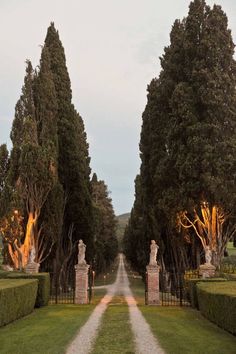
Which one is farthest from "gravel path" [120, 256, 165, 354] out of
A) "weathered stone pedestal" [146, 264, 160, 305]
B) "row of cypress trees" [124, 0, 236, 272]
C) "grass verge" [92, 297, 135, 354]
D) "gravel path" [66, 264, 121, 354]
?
"row of cypress trees" [124, 0, 236, 272]

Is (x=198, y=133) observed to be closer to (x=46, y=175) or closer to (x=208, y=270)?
(x=208, y=270)

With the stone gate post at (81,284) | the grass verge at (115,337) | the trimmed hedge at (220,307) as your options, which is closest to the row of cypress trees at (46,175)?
the stone gate post at (81,284)

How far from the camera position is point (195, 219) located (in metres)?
26.4

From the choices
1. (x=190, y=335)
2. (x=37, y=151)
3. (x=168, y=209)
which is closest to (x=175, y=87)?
(x=168, y=209)

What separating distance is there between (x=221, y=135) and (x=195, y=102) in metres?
2.41

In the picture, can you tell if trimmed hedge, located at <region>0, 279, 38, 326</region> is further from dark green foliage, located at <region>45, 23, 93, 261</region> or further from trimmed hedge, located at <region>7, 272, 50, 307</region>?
dark green foliage, located at <region>45, 23, 93, 261</region>

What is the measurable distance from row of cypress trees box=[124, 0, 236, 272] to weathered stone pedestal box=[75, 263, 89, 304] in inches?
215

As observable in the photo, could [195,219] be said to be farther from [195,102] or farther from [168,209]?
[195,102]

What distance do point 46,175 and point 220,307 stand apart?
1462 cm

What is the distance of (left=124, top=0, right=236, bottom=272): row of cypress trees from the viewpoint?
23.8 metres

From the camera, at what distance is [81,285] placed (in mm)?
23281

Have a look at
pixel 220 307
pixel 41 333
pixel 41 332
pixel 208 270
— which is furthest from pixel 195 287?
pixel 41 333

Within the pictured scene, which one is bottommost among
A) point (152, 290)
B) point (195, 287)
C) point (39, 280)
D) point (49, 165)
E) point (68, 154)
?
point (152, 290)

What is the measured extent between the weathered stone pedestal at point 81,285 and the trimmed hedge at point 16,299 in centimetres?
435
